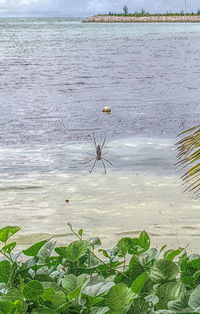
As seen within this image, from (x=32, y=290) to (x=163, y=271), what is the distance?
0.25 m

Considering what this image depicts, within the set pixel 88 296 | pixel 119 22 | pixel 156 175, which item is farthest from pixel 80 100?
pixel 119 22

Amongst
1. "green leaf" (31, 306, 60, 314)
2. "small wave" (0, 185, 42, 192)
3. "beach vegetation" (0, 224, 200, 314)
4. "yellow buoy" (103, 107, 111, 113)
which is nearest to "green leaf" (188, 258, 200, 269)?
"beach vegetation" (0, 224, 200, 314)

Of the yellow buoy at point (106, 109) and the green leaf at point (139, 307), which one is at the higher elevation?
the green leaf at point (139, 307)

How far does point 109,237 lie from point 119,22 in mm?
114125

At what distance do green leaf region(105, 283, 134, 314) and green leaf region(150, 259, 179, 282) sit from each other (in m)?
0.17

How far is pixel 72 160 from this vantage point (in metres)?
7.55

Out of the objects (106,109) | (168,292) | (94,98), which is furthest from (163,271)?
(94,98)

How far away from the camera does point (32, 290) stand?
98cm

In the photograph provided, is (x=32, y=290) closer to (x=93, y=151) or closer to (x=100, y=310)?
(x=100, y=310)

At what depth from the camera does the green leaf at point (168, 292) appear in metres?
0.97

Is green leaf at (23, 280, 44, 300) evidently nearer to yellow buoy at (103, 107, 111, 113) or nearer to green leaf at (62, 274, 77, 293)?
green leaf at (62, 274, 77, 293)

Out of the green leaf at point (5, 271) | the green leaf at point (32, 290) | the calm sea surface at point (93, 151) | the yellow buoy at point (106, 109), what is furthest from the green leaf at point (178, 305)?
the yellow buoy at point (106, 109)

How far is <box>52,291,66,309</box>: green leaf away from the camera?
943 mm

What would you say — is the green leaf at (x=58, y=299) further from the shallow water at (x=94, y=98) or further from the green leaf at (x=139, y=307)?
the shallow water at (x=94, y=98)
